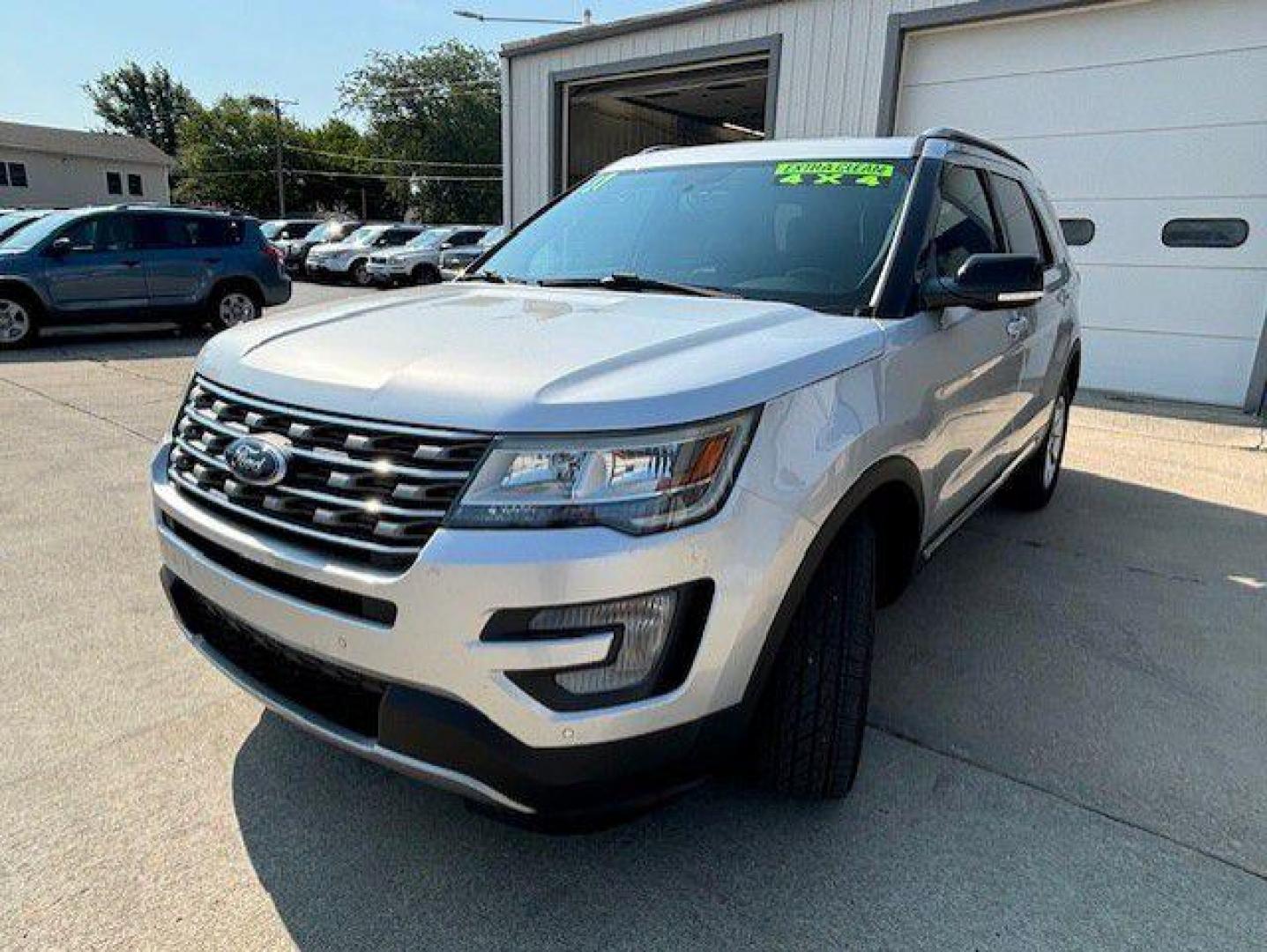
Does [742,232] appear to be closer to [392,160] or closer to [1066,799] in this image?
[1066,799]

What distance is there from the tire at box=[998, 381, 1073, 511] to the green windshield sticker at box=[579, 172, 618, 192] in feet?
8.40

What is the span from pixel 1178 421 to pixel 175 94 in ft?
319

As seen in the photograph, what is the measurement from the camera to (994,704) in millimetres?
2797

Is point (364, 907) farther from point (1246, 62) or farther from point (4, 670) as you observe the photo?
point (1246, 62)

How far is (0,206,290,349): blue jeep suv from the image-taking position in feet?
32.9

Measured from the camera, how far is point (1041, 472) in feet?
15.7

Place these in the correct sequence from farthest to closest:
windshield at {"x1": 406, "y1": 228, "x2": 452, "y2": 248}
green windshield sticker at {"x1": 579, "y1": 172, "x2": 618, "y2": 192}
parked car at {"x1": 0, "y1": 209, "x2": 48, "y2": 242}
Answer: windshield at {"x1": 406, "y1": 228, "x2": 452, "y2": 248} → parked car at {"x1": 0, "y1": 209, "x2": 48, "y2": 242} → green windshield sticker at {"x1": 579, "y1": 172, "x2": 618, "y2": 192}

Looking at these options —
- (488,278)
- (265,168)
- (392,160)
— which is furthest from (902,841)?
(265,168)

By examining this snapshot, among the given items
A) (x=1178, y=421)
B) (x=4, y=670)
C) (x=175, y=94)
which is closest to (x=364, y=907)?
(x=4, y=670)

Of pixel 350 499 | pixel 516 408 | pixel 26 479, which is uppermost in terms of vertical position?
pixel 516 408

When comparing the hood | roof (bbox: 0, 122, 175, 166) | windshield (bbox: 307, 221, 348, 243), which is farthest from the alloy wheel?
roof (bbox: 0, 122, 175, 166)

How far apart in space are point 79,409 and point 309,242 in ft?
60.7

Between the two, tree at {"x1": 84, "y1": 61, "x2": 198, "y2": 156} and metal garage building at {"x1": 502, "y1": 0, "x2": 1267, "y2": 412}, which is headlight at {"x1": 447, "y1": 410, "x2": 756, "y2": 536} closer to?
metal garage building at {"x1": 502, "y1": 0, "x2": 1267, "y2": 412}

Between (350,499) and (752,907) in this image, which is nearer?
(350,499)
